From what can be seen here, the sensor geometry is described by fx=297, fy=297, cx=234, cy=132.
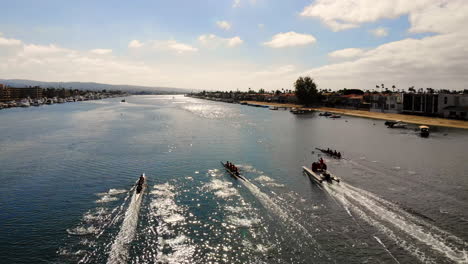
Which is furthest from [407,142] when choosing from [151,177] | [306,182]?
[151,177]

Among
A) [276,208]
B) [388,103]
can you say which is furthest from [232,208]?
[388,103]

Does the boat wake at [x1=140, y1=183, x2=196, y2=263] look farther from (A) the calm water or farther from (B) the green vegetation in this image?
(B) the green vegetation

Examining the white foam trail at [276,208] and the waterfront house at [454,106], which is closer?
the white foam trail at [276,208]

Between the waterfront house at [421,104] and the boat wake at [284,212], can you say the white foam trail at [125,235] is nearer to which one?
the boat wake at [284,212]

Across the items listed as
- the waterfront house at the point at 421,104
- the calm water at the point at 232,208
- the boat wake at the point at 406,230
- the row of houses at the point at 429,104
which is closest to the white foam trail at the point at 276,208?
the calm water at the point at 232,208

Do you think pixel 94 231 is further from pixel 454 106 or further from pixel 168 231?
pixel 454 106

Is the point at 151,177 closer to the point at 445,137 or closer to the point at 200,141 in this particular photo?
the point at 200,141
